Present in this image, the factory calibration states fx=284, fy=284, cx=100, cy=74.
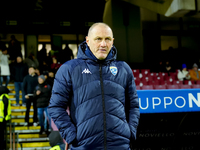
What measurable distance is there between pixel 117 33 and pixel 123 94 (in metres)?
13.3

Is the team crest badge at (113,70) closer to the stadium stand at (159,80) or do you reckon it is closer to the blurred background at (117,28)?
the stadium stand at (159,80)

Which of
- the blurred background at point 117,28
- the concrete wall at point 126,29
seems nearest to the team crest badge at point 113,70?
the blurred background at point 117,28

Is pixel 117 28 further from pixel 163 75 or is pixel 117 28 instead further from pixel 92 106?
pixel 92 106

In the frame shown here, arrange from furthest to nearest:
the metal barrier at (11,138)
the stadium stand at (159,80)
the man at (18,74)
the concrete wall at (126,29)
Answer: the concrete wall at (126,29) → the stadium stand at (159,80) → the man at (18,74) → the metal barrier at (11,138)

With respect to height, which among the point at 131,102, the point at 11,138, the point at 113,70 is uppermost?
the point at 113,70

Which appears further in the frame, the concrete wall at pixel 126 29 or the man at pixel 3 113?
the concrete wall at pixel 126 29

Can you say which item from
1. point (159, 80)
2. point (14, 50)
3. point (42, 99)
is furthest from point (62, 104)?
point (14, 50)

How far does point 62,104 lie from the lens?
6.27 feet

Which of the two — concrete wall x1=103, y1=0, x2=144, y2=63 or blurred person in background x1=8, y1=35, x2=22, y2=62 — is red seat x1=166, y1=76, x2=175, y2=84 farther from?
blurred person in background x1=8, y1=35, x2=22, y2=62

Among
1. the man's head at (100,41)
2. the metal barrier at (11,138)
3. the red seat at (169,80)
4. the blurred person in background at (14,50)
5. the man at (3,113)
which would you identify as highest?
the blurred person in background at (14,50)

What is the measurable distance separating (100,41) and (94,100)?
0.42 metres

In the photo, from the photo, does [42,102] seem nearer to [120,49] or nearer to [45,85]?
[45,85]

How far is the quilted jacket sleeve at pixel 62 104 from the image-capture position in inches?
72.5

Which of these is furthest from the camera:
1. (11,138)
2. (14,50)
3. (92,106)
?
(14,50)
